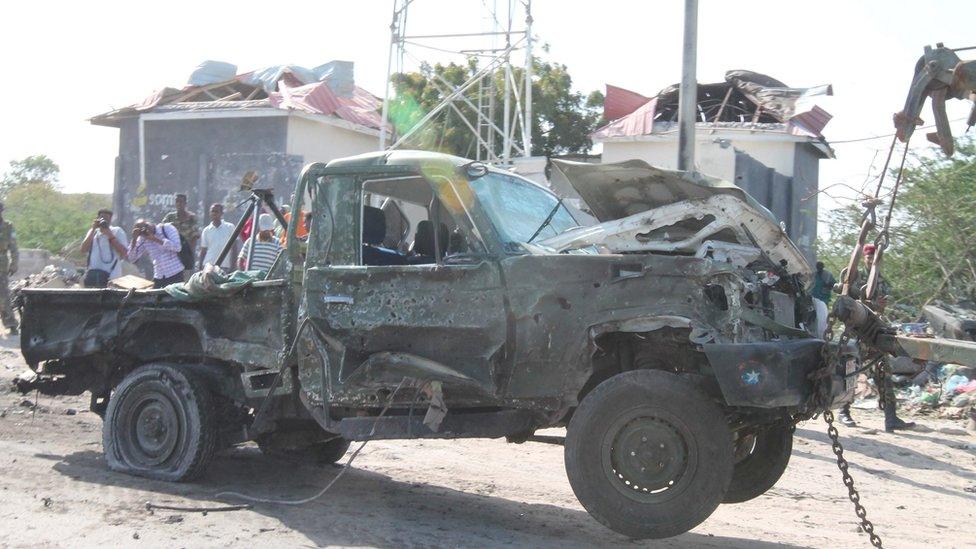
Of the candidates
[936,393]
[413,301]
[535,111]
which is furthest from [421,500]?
[535,111]

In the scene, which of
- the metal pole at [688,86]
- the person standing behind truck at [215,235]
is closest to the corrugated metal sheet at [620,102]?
the metal pole at [688,86]

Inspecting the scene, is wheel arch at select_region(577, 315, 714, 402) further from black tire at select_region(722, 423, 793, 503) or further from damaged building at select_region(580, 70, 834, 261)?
damaged building at select_region(580, 70, 834, 261)

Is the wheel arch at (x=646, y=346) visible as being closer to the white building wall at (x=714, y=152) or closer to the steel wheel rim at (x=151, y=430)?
the steel wheel rim at (x=151, y=430)

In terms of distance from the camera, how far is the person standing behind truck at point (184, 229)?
1023 centimetres

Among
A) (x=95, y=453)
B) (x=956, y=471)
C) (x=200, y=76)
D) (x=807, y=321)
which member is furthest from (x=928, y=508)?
(x=200, y=76)

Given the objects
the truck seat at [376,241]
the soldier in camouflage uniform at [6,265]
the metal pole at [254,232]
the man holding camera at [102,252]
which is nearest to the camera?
the truck seat at [376,241]

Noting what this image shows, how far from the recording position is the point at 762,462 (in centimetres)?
593

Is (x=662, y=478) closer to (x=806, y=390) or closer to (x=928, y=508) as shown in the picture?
(x=806, y=390)

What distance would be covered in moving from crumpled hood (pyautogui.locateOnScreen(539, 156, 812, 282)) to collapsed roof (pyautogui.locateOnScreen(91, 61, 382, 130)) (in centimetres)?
1467

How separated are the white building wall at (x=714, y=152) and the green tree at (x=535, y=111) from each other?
4512 millimetres

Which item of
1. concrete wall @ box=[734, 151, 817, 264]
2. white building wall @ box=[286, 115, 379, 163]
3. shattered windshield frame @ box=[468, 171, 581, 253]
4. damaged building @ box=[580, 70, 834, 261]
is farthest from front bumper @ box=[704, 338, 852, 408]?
white building wall @ box=[286, 115, 379, 163]

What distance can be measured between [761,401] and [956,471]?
4.70 meters

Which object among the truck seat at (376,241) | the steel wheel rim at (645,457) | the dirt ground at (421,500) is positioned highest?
the truck seat at (376,241)

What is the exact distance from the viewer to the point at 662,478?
198 inches
